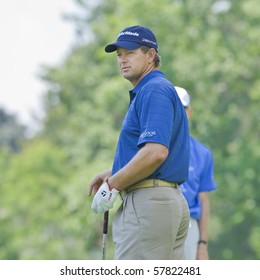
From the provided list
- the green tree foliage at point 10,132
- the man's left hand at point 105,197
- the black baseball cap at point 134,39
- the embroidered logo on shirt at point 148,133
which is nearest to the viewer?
the embroidered logo on shirt at point 148,133

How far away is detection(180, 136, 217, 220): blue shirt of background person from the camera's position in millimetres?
8015

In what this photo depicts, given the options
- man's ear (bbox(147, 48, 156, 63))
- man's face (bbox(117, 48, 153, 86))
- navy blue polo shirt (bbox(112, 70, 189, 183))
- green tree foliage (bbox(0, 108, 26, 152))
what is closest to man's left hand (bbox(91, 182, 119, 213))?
navy blue polo shirt (bbox(112, 70, 189, 183))

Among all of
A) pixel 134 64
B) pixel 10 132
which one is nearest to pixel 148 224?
pixel 134 64

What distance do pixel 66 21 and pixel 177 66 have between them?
16.4 metres

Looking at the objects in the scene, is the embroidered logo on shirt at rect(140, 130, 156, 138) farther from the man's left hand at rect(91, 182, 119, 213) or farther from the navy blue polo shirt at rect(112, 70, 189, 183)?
the man's left hand at rect(91, 182, 119, 213)

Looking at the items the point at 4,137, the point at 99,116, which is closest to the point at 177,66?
the point at 99,116

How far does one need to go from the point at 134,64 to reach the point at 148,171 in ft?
2.40

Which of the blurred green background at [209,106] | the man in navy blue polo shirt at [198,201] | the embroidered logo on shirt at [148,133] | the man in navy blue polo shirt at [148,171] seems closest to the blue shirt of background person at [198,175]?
the man in navy blue polo shirt at [198,201]

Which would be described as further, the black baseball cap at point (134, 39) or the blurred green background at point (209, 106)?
the blurred green background at point (209, 106)

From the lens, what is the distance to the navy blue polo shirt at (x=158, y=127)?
18.0ft

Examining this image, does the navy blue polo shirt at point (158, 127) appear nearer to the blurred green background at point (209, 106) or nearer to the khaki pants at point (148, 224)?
the khaki pants at point (148, 224)

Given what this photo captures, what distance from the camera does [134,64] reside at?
19.1 ft

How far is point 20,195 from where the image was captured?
46.1m
